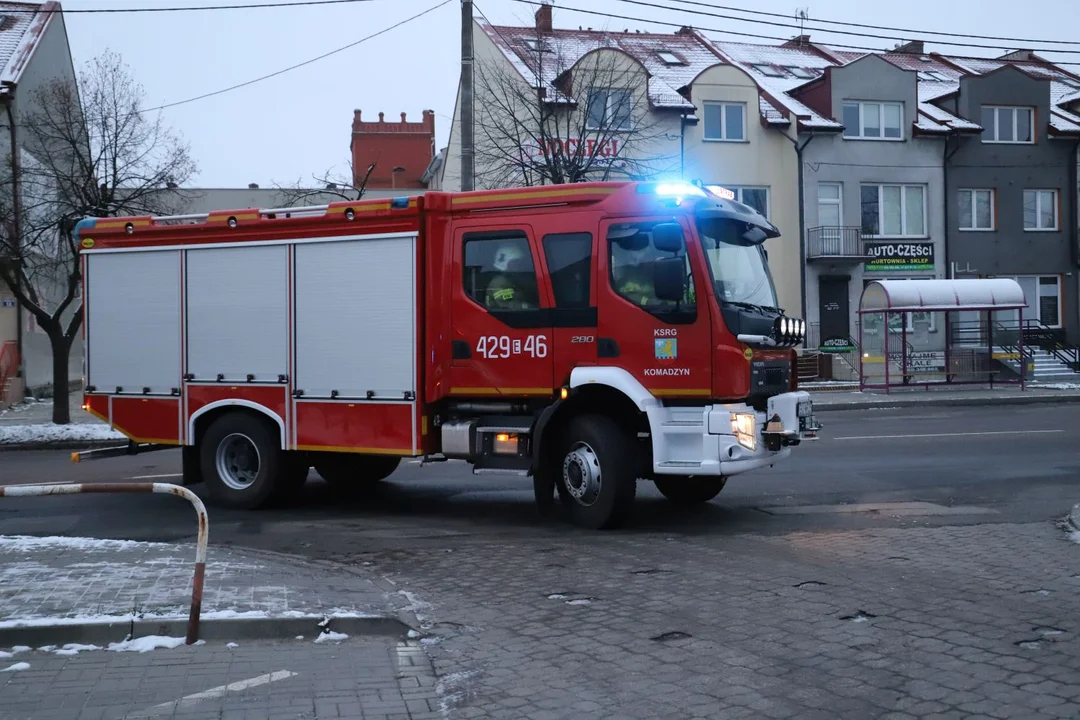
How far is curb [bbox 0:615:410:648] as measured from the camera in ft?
19.7

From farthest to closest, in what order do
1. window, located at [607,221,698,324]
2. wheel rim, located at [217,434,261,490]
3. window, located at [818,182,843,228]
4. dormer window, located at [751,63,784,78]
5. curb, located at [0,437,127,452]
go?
1. dormer window, located at [751,63,784,78]
2. window, located at [818,182,843,228]
3. curb, located at [0,437,127,452]
4. wheel rim, located at [217,434,261,490]
5. window, located at [607,221,698,324]

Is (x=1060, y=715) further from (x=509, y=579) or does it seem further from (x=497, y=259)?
(x=497, y=259)

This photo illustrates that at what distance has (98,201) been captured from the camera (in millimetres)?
21453

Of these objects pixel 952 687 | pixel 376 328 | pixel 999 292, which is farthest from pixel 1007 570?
pixel 999 292

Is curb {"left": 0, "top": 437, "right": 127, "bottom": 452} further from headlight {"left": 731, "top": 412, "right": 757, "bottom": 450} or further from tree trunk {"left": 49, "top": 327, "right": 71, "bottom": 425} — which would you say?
headlight {"left": 731, "top": 412, "right": 757, "bottom": 450}

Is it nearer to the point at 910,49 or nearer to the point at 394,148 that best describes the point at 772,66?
the point at 910,49

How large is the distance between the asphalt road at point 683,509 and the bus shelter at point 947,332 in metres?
13.5

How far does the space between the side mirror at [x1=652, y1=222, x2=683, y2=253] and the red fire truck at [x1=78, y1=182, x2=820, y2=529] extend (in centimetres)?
2

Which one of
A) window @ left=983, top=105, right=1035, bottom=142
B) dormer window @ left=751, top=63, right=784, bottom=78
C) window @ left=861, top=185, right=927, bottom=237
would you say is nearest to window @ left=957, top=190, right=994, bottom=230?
window @ left=861, top=185, right=927, bottom=237

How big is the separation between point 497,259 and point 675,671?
17.5ft

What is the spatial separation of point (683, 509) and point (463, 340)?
2.83 meters

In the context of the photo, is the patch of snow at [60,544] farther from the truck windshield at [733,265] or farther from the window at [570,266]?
the truck windshield at [733,265]

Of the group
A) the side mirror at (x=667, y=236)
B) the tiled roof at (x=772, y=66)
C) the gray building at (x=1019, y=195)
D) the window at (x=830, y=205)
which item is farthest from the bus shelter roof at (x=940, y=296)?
the side mirror at (x=667, y=236)

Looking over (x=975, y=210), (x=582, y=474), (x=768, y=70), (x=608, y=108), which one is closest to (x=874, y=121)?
(x=975, y=210)
